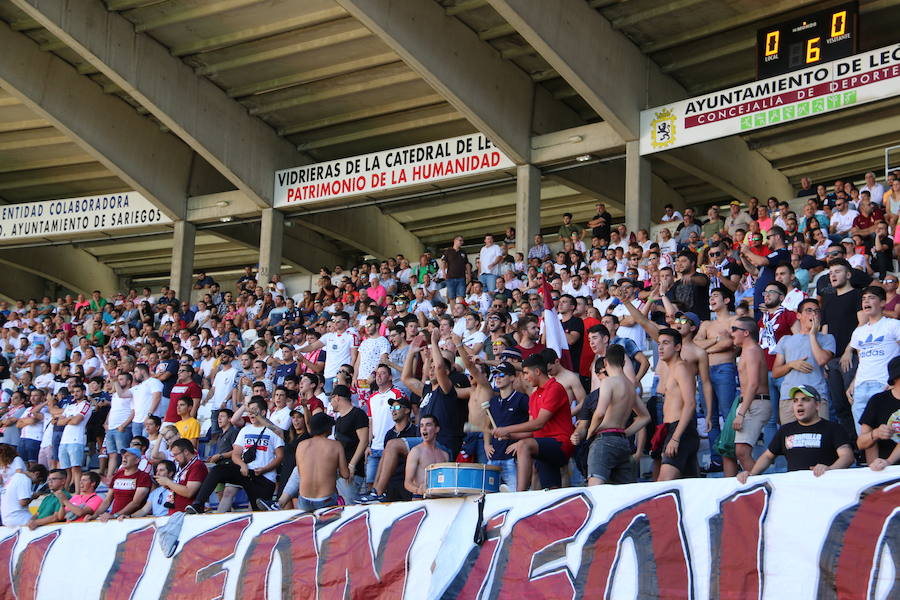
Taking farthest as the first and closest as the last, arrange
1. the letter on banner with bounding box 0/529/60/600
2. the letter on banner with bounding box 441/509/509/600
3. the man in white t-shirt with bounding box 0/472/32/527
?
the man in white t-shirt with bounding box 0/472/32/527 < the letter on banner with bounding box 0/529/60/600 < the letter on banner with bounding box 441/509/509/600

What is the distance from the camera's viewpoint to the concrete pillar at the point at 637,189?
781 inches

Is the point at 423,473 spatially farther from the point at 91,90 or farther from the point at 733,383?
the point at 91,90

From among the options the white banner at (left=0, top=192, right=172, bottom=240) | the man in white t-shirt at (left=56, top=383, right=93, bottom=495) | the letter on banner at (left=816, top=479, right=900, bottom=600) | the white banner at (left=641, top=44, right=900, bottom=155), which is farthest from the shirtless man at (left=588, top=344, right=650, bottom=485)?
the white banner at (left=0, top=192, right=172, bottom=240)

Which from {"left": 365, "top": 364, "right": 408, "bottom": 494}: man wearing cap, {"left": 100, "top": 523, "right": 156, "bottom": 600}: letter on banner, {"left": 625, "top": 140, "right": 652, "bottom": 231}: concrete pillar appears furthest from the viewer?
{"left": 625, "top": 140, "right": 652, "bottom": 231}: concrete pillar

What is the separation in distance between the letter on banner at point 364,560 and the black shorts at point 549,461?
3.97ft

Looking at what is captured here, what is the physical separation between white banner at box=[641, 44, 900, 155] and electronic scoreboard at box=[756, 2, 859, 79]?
19 centimetres

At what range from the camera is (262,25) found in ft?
69.7

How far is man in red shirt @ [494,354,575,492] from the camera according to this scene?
29.0ft

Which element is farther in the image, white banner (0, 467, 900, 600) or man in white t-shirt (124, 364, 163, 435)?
man in white t-shirt (124, 364, 163, 435)

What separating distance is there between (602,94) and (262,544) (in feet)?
39.5

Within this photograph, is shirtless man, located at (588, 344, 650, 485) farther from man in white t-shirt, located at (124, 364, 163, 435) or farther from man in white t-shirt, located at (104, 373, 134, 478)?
man in white t-shirt, located at (104, 373, 134, 478)

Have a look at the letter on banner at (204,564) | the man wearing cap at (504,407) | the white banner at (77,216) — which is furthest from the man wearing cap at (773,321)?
the white banner at (77,216)

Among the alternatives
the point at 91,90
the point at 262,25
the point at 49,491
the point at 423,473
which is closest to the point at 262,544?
the point at 423,473

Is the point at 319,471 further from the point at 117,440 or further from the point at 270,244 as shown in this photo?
the point at 270,244
